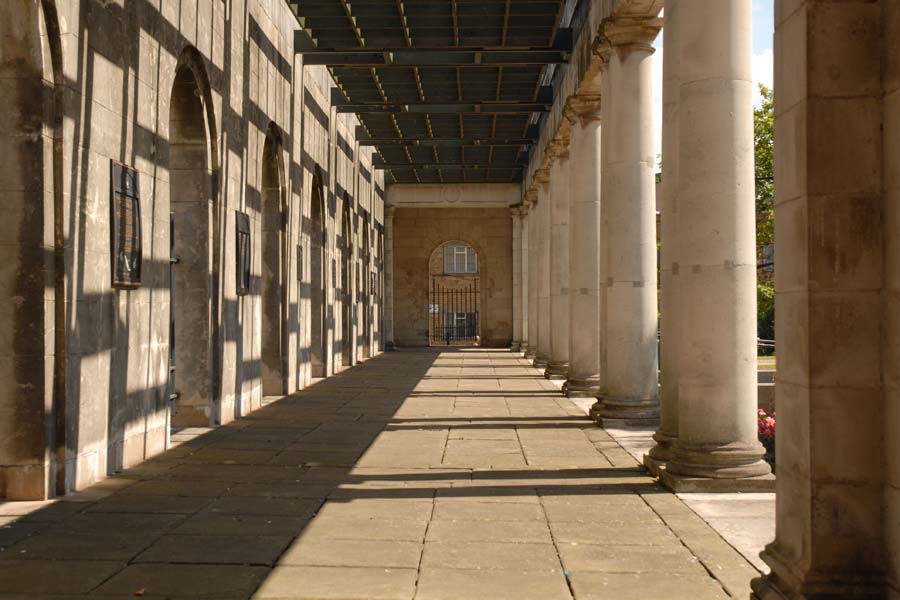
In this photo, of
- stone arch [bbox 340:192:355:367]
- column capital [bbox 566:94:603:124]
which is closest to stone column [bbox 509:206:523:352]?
stone arch [bbox 340:192:355:367]

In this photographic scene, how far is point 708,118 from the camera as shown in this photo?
8211 mm

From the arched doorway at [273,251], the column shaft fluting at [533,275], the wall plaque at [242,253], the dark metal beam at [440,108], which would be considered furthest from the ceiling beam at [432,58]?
the column shaft fluting at [533,275]

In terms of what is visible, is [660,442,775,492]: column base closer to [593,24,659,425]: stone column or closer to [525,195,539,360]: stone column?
[593,24,659,425]: stone column

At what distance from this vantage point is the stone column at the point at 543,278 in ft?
81.9

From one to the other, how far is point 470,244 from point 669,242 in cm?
3059

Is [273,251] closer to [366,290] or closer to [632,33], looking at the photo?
[632,33]

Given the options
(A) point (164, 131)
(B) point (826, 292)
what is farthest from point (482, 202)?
(B) point (826, 292)

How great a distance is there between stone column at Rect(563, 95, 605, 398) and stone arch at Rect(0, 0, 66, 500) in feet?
34.4

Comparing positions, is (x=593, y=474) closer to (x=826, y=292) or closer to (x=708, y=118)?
(x=708, y=118)

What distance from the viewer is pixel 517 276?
35906mm

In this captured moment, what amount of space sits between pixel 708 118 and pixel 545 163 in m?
15.7

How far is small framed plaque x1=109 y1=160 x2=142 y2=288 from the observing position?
888 cm

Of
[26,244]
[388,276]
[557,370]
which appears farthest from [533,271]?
[26,244]

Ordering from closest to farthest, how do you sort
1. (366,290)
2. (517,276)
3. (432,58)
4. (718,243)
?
(718,243) → (432,58) → (366,290) → (517,276)
